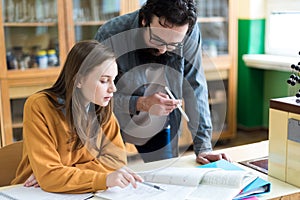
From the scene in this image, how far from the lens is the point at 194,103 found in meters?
1.65

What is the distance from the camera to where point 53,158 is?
1.24 metres

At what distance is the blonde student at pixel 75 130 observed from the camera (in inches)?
47.4

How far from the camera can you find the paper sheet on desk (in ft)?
3.81

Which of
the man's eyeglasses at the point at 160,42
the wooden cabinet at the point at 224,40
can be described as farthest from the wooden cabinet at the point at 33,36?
the man's eyeglasses at the point at 160,42

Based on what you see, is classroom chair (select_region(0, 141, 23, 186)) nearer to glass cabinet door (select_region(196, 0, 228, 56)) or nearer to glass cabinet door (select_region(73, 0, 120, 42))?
glass cabinet door (select_region(73, 0, 120, 42))

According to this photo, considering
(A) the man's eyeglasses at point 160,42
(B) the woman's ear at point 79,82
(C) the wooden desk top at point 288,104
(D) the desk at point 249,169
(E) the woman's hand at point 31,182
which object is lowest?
(D) the desk at point 249,169

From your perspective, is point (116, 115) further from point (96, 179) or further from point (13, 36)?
point (13, 36)

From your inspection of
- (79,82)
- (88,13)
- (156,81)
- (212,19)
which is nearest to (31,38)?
(88,13)

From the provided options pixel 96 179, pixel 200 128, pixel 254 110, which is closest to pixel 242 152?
pixel 200 128

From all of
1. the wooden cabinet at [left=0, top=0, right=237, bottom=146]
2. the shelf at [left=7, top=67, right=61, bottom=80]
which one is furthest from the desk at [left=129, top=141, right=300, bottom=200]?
the shelf at [left=7, top=67, right=61, bottom=80]

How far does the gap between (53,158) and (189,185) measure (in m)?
0.39

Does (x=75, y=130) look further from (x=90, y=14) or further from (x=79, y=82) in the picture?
(x=90, y=14)

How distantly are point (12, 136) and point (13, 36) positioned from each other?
27.0 inches

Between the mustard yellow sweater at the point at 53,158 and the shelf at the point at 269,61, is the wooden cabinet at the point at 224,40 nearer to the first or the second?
the shelf at the point at 269,61
